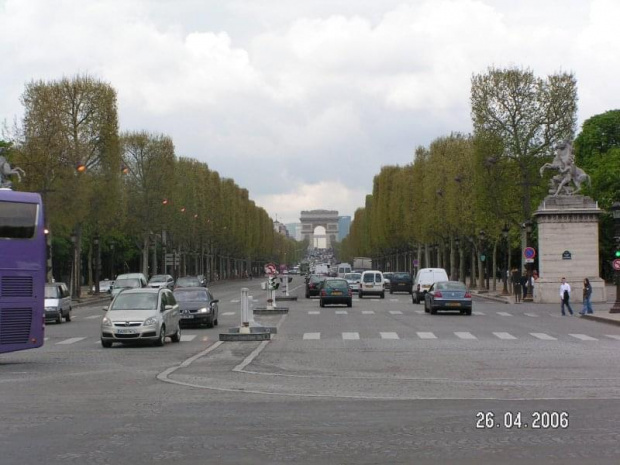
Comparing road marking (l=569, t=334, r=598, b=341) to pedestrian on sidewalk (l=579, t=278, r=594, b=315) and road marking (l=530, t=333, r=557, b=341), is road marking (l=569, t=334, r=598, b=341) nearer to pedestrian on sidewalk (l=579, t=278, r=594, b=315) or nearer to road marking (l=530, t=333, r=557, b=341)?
road marking (l=530, t=333, r=557, b=341)

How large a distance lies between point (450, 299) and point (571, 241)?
1329 centimetres

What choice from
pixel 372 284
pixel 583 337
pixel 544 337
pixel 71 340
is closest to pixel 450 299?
pixel 544 337

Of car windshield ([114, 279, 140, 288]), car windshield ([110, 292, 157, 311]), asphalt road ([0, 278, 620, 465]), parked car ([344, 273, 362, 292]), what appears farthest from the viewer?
parked car ([344, 273, 362, 292])

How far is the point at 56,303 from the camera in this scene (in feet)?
142

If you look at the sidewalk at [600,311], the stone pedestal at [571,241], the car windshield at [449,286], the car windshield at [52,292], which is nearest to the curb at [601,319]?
the sidewalk at [600,311]

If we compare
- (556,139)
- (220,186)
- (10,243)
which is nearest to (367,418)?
(10,243)

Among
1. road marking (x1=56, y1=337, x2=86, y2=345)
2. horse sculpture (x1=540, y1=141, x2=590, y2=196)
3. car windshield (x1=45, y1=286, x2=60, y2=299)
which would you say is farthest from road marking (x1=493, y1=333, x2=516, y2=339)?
horse sculpture (x1=540, y1=141, x2=590, y2=196)

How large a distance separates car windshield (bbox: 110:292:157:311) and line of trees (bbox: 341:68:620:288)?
38157mm

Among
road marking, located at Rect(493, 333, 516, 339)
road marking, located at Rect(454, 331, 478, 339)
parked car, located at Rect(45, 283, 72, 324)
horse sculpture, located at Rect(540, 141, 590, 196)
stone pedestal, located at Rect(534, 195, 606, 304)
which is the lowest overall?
road marking, located at Rect(493, 333, 516, 339)

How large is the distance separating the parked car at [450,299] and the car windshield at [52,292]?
56.5 feet

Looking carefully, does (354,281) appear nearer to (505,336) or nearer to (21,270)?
(505,336)

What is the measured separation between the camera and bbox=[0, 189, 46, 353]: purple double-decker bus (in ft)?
72.3

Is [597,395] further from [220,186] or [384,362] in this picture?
[220,186]

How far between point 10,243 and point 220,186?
10446 centimetres
